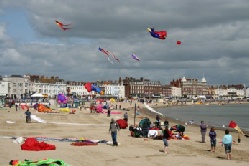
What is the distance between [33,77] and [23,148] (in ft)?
413

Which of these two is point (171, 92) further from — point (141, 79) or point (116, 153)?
point (116, 153)

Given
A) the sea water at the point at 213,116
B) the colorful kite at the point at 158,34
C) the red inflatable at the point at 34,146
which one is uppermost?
the colorful kite at the point at 158,34

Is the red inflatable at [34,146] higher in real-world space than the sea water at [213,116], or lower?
higher

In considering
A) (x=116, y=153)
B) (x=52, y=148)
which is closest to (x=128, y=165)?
(x=116, y=153)

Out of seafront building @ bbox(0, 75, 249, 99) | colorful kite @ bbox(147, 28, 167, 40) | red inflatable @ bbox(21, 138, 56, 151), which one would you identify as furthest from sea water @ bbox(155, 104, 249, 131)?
seafront building @ bbox(0, 75, 249, 99)

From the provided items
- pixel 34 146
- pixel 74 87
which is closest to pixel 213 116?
pixel 34 146

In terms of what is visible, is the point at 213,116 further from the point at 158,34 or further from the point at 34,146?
the point at 34,146

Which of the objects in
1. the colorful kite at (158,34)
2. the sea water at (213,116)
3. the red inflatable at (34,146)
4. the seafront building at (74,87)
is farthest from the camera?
the seafront building at (74,87)

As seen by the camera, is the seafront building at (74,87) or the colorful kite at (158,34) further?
the seafront building at (74,87)

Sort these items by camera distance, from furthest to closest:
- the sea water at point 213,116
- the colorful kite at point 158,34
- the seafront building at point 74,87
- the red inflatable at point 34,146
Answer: the seafront building at point 74,87 < the sea water at point 213,116 < the colorful kite at point 158,34 < the red inflatable at point 34,146

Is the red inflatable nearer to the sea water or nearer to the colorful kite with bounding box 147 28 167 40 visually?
the colorful kite with bounding box 147 28 167 40

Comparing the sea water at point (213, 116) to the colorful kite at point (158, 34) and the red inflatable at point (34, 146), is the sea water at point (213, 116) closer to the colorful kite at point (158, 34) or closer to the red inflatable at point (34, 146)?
the colorful kite at point (158, 34)

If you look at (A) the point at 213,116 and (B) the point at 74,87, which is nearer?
(A) the point at 213,116

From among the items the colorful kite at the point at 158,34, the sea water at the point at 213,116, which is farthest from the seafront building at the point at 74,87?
the colorful kite at the point at 158,34
